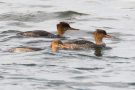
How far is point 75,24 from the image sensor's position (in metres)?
21.0

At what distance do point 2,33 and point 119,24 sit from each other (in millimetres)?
3964

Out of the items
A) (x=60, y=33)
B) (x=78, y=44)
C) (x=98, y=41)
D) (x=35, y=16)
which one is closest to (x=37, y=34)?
(x=60, y=33)

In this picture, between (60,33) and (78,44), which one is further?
(60,33)

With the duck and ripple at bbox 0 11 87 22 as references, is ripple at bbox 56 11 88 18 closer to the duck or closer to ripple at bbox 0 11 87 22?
ripple at bbox 0 11 87 22

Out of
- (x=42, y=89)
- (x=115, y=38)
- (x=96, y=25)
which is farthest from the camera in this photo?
(x=96, y=25)

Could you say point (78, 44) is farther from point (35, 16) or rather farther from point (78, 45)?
point (35, 16)

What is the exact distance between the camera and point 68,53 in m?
15.7

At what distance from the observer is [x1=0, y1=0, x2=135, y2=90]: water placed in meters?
13.0

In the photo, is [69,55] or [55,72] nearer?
[55,72]

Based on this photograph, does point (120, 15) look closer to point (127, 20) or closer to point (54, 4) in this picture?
point (127, 20)

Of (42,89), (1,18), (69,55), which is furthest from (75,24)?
(42,89)

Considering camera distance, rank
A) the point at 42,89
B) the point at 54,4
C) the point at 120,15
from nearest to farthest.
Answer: the point at 42,89 → the point at 120,15 → the point at 54,4

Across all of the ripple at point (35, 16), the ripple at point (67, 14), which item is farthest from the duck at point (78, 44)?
the ripple at point (67, 14)

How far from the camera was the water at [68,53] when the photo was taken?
42.5 feet
